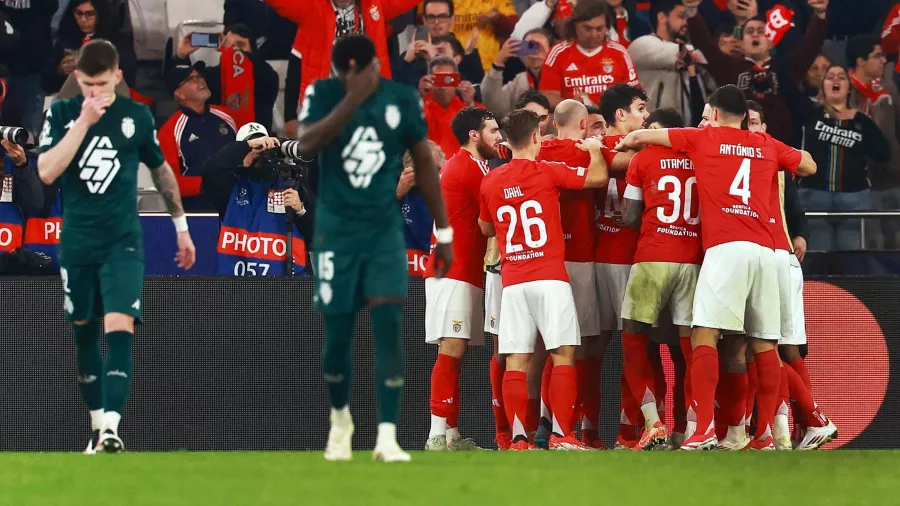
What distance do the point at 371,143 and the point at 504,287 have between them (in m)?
2.62

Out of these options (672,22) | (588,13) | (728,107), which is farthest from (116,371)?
(672,22)

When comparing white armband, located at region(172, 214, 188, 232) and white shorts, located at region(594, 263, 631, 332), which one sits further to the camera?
white shorts, located at region(594, 263, 631, 332)

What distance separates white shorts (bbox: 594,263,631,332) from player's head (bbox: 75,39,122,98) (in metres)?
3.55

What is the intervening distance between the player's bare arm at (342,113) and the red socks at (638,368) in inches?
129

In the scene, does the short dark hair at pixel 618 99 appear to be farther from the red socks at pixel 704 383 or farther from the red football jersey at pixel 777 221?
the red socks at pixel 704 383

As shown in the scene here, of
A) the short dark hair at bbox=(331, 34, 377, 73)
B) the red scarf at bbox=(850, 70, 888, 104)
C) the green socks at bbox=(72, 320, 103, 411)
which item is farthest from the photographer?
the red scarf at bbox=(850, 70, 888, 104)

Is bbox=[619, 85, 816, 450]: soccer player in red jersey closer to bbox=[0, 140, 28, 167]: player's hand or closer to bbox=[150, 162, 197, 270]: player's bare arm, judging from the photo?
bbox=[150, 162, 197, 270]: player's bare arm

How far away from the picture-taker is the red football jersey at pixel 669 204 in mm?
8898

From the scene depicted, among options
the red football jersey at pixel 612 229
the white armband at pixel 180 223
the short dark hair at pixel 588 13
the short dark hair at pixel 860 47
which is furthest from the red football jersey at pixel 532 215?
the short dark hair at pixel 860 47

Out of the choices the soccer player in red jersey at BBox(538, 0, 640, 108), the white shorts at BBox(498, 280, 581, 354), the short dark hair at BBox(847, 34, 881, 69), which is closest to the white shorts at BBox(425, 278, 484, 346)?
the white shorts at BBox(498, 280, 581, 354)

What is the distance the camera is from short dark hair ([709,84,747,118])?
8734 mm

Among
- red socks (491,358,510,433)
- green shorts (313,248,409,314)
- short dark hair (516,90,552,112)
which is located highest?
short dark hair (516,90,552,112)

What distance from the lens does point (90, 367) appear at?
797cm

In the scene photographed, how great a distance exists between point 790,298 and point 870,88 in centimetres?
503
